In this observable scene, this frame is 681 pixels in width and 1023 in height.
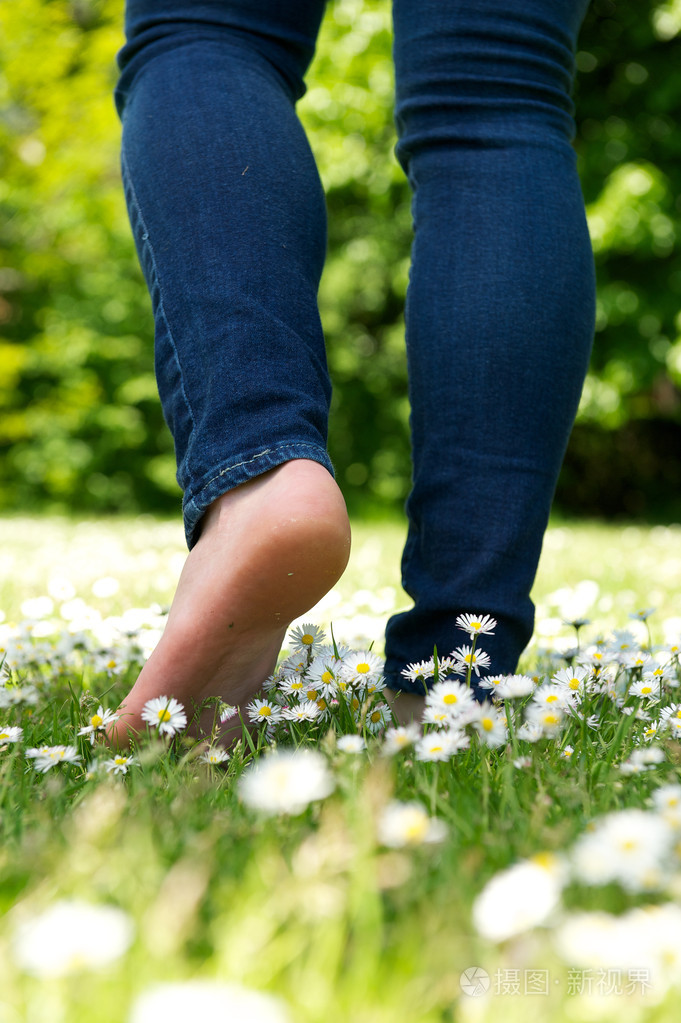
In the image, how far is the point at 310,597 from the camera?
0.98m

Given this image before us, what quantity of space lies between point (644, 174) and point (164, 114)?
776 centimetres

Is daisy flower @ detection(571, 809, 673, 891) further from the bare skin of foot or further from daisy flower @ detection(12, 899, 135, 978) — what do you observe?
the bare skin of foot

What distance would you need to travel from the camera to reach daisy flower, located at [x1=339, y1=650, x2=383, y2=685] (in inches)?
42.5

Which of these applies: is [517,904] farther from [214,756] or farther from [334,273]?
[334,273]

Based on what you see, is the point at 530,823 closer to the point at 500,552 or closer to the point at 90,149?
the point at 500,552

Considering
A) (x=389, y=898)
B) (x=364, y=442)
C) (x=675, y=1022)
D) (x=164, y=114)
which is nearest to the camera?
(x=675, y=1022)

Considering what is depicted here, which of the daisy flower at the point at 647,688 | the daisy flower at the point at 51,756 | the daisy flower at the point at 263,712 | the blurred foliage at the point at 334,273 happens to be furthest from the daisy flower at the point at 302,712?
the blurred foliage at the point at 334,273

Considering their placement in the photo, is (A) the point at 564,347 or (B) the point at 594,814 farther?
(A) the point at 564,347

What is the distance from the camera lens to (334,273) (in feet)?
35.2

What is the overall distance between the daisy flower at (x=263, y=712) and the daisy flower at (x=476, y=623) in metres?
0.24

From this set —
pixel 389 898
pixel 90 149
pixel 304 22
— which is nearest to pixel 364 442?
pixel 90 149

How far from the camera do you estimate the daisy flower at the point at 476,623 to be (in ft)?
3.52

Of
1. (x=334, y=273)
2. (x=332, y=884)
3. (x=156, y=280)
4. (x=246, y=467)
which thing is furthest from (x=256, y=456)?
(x=334, y=273)

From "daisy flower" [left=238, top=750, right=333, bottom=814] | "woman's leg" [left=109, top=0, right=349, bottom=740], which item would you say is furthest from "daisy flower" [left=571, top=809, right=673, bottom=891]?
"woman's leg" [left=109, top=0, right=349, bottom=740]
